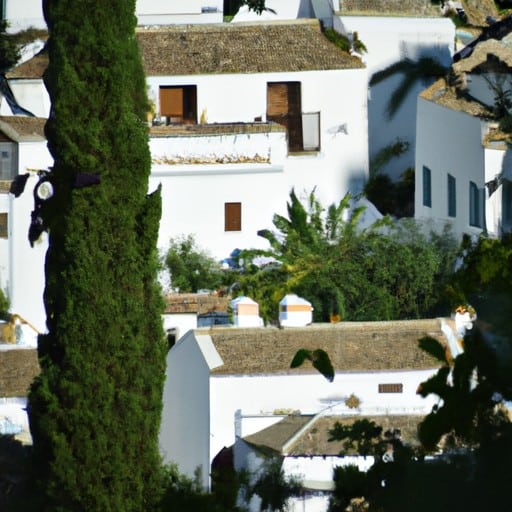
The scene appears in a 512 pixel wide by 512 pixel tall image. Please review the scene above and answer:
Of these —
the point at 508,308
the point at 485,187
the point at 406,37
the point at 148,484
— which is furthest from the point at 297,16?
the point at 508,308

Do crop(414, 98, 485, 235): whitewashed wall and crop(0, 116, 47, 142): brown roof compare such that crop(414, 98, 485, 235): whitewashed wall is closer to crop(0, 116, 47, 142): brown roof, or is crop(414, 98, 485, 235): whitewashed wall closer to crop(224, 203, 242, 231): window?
crop(224, 203, 242, 231): window

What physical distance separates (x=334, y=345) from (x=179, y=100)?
10.6 meters

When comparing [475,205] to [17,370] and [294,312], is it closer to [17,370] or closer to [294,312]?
[294,312]

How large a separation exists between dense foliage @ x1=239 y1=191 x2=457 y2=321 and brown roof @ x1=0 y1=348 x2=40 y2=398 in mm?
3083

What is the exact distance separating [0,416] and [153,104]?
9.22 m

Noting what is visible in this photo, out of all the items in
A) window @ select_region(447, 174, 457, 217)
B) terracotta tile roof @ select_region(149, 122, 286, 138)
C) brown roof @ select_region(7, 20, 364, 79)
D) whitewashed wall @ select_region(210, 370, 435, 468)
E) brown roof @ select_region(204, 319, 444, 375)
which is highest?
brown roof @ select_region(7, 20, 364, 79)

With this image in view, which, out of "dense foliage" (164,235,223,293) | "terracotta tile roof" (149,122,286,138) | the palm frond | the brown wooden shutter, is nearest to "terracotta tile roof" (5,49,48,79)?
the brown wooden shutter

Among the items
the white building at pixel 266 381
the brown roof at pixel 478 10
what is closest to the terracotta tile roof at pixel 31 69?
the brown roof at pixel 478 10

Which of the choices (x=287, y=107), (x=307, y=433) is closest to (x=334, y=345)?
(x=307, y=433)

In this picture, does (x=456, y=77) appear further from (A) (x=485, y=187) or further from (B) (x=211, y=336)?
(B) (x=211, y=336)

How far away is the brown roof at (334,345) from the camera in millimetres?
23781

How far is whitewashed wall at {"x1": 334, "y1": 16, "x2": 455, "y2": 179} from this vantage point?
3484cm

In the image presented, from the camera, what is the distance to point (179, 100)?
34000mm

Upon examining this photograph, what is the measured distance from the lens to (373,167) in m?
34.1
